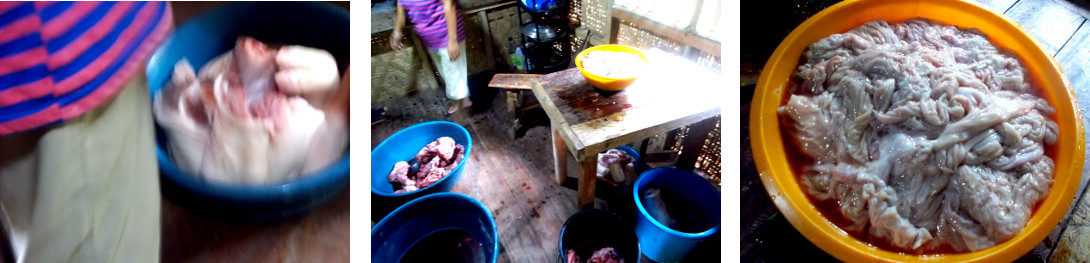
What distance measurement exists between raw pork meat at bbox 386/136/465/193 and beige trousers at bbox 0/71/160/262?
0.37m

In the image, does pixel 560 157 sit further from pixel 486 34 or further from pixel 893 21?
pixel 893 21

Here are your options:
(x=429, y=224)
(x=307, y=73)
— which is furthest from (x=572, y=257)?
(x=307, y=73)

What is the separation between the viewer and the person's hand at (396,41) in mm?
801

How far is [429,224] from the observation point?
0.83 meters

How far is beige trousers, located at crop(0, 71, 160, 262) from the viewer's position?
1.69ft

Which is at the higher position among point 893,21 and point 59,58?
point 59,58

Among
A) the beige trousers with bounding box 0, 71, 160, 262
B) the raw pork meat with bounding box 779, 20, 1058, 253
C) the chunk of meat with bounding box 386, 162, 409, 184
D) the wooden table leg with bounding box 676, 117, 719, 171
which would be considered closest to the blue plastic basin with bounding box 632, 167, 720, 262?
the wooden table leg with bounding box 676, 117, 719, 171

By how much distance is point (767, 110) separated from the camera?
2.81ft

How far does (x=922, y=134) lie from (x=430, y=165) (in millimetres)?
1004

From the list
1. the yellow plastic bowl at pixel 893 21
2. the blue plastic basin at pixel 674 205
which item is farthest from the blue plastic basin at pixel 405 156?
the yellow plastic bowl at pixel 893 21

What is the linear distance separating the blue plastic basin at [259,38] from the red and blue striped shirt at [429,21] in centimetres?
14

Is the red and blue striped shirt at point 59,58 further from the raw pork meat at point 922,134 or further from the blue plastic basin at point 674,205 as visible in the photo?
the raw pork meat at point 922,134

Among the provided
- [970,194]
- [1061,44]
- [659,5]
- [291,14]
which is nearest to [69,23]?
[291,14]

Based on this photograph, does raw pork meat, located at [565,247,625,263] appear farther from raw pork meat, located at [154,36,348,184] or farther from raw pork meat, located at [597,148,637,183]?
raw pork meat, located at [154,36,348,184]
